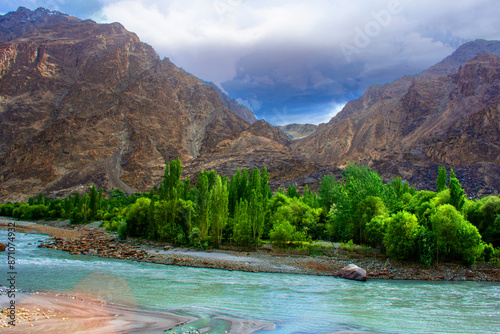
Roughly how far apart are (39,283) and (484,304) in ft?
95.6

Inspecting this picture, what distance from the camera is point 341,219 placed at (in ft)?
154

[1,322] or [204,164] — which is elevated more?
[204,164]

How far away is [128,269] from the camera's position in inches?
1227

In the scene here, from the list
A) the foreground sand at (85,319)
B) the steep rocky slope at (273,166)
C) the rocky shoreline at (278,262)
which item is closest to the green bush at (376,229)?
the rocky shoreline at (278,262)

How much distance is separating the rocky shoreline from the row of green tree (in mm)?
1398

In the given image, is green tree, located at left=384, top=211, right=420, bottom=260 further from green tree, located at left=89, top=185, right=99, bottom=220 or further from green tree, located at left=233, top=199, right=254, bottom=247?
green tree, located at left=89, top=185, right=99, bottom=220

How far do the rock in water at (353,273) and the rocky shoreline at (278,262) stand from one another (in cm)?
76

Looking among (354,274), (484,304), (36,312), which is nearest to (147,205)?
(354,274)

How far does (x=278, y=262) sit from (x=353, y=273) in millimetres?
9175

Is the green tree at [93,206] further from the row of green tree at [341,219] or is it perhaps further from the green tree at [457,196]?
the green tree at [457,196]

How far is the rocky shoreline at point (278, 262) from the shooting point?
3181 centimetres

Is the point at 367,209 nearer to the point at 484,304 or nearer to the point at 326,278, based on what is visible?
the point at 326,278

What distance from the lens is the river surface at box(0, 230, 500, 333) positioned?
56.5 feet

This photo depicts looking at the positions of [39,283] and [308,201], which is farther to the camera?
[308,201]
